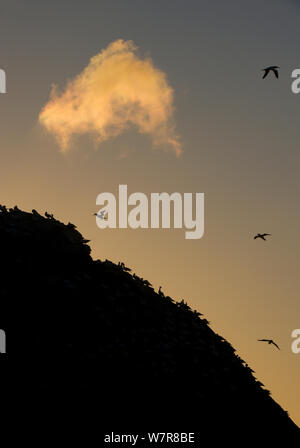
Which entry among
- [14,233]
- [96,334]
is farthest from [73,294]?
[14,233]

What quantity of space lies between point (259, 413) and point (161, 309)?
315 inches

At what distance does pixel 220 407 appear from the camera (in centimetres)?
3020

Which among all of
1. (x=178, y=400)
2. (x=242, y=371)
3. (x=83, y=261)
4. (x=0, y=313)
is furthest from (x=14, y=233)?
(x=242, y=371)

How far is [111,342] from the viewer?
29734mm

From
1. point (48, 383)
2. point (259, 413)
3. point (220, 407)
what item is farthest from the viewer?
point (259, 413)

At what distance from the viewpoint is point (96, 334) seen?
1172 inches

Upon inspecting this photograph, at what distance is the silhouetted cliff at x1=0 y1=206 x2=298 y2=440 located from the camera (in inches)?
1072

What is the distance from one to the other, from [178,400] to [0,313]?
9.54m

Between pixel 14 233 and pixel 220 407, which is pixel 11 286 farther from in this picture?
pixel 220 407

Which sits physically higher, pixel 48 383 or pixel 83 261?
pixel 83 261

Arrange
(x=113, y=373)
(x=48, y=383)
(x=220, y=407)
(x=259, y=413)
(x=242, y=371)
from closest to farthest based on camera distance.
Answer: (x=48, y=383) < (x=113, y=373) < (x=220, y=407) < (x=259, y=413) < (x=242, y=371)

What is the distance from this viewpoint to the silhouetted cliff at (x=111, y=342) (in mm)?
27219

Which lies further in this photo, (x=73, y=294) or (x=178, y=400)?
(x=73, y=294)

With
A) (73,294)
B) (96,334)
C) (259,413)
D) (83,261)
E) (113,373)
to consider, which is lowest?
(259,413)
